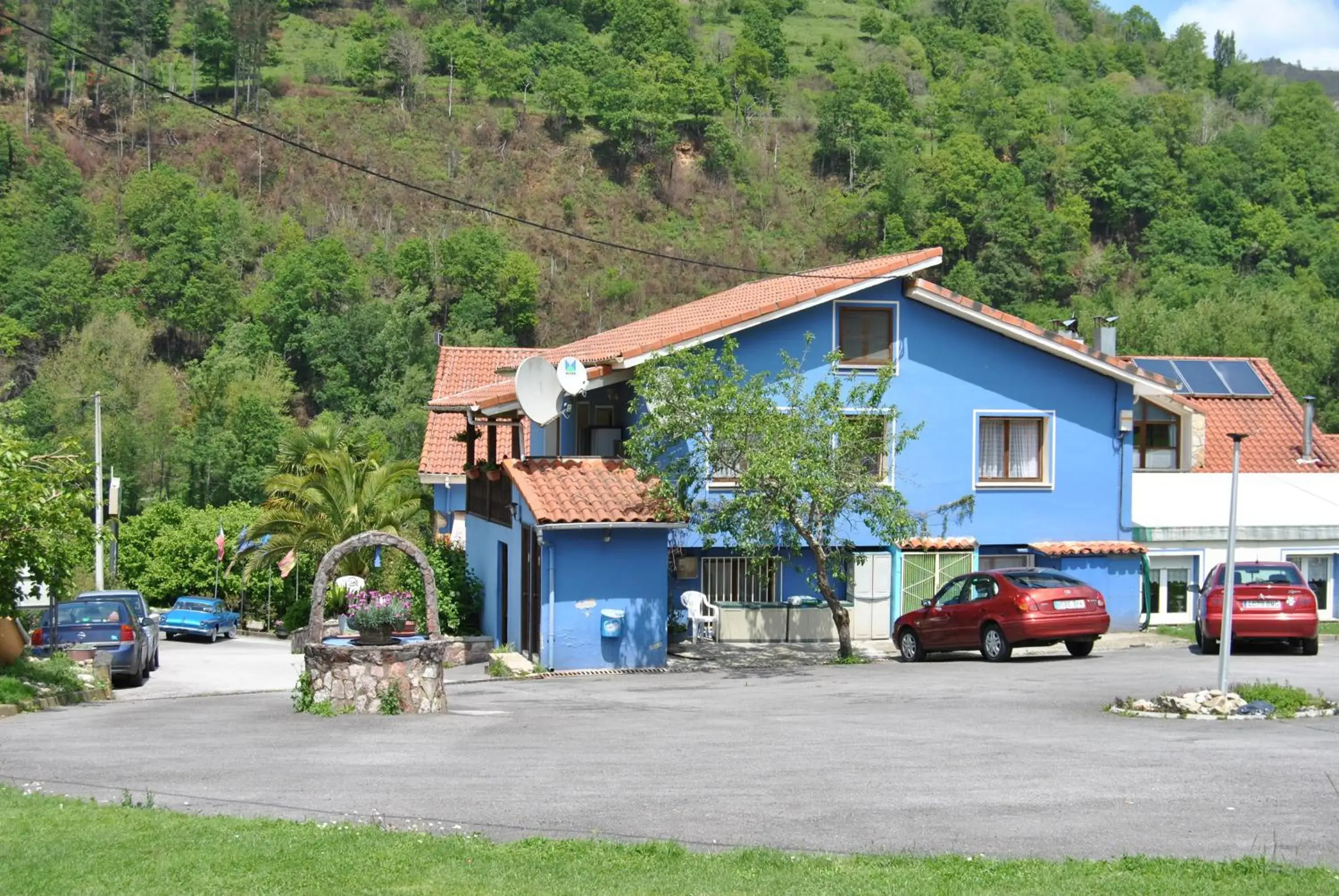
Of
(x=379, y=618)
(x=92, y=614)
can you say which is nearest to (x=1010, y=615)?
(x=379, y=618)

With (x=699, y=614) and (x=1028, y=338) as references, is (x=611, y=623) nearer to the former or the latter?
(x=699, y=614)

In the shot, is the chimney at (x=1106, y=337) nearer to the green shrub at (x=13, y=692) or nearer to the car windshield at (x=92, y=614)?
the car windshield at (x=92, y=614)

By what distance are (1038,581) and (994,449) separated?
266 inches

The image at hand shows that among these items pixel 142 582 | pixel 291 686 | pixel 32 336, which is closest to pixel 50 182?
pixel 32 336

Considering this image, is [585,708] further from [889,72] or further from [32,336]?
[889,72]

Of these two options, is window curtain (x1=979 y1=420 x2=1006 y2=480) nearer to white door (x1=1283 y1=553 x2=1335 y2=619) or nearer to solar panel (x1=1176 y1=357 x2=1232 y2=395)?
white door (x1=1283 y1=553 x2=1335 y2=619)

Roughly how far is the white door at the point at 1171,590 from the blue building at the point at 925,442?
1008 millimetres

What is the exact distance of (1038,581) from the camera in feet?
76.4

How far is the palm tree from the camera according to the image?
1415 inches

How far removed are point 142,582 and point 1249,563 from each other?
106ft

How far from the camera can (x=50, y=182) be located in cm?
11925

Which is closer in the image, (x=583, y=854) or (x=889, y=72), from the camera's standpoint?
(x=583, y=854)

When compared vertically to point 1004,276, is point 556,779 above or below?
below

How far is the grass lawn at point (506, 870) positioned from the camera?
846 centimetres
